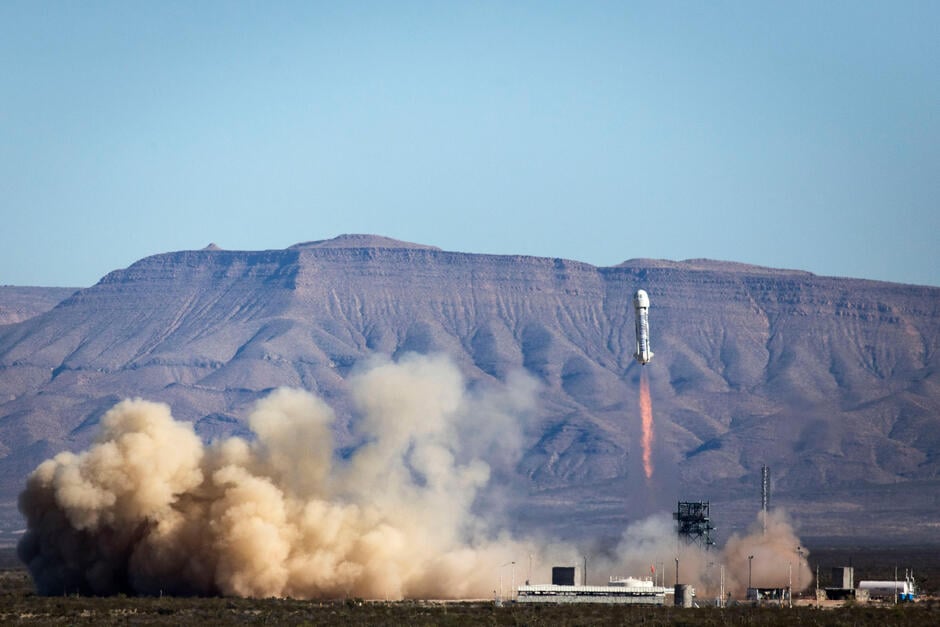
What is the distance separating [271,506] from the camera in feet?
338

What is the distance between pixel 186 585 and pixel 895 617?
3985 cm

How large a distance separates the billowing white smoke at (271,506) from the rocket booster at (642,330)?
13627 mm

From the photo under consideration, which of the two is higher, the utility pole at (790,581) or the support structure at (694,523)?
the support structure at (694,523)

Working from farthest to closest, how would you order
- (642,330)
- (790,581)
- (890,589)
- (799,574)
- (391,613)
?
(642,330) → (799,574) → (890,589) → (790,581) → (391,613)

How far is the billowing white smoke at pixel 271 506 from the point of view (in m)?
103

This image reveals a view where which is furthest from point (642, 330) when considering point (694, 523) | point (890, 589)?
point (890, 589)

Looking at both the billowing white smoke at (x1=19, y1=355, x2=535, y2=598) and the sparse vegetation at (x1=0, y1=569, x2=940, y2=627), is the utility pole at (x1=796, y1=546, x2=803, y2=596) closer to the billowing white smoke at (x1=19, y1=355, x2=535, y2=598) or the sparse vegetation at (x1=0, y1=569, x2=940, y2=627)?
the sparse vegetation at (x1=0, y1=569, x2=940, y2=627)

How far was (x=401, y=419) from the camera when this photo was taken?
367 ft

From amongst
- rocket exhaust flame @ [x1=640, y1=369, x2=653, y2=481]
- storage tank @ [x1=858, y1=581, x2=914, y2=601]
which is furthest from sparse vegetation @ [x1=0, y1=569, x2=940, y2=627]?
rocket exhaust flame @ [x1=640, y1=369, x2=653, y2=481]

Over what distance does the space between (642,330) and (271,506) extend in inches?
1237

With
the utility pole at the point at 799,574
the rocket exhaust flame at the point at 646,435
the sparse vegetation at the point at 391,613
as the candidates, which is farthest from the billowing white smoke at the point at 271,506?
the rocket exhaust flame at the point at 646,435

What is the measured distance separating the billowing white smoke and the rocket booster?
1363cm

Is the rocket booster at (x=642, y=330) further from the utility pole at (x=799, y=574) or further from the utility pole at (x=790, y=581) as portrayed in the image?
the utility pole at (x=799, y=574)

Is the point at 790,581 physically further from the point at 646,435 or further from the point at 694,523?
the point at 646,435
